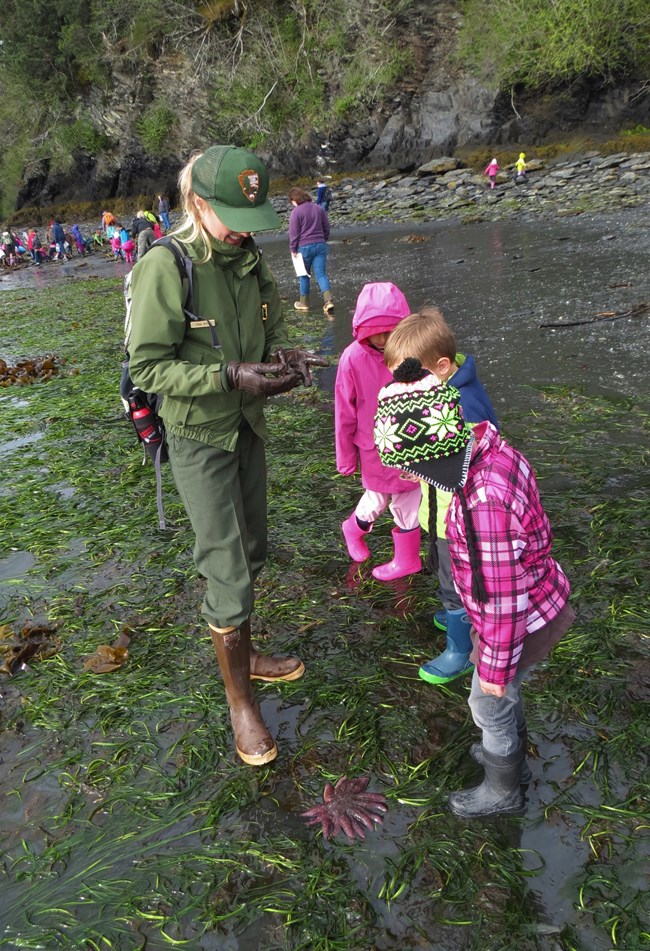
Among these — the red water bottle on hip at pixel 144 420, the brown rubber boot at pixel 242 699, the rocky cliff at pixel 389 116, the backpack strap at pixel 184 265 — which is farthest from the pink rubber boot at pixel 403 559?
the rocky cliff at pixel 389 116

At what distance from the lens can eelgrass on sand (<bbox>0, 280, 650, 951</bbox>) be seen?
2248 mm

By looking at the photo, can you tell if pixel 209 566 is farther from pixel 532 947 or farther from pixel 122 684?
pixel 532 947

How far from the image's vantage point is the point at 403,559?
4.14 metres

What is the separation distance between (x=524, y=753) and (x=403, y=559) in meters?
1.76

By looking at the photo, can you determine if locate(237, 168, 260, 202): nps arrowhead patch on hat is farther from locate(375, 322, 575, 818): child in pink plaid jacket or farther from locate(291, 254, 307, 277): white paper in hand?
locate(291, 254, 307, 277): white paper in hand

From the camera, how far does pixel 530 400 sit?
6.43m

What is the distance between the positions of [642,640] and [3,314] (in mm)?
19363

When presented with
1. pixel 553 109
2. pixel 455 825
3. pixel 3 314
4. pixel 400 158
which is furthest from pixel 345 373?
pixel 400 158

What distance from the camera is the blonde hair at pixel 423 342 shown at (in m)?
2.67

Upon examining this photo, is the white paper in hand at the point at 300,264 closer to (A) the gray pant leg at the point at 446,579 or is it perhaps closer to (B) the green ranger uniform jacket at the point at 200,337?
(B) the green ranger uniform jacket at the point at 200,337

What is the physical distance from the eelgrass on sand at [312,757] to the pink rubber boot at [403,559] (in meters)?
0.08

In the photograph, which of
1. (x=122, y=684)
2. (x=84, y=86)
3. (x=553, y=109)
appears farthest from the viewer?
(x=84, y=86)

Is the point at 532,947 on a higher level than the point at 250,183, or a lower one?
lower

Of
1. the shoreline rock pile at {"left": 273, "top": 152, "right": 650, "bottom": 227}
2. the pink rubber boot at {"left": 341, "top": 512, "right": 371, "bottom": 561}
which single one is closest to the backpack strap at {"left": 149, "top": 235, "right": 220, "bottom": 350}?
the pink rubber boot at {"left": 341, "top": 512, "right": 371, "bottom": 561}
